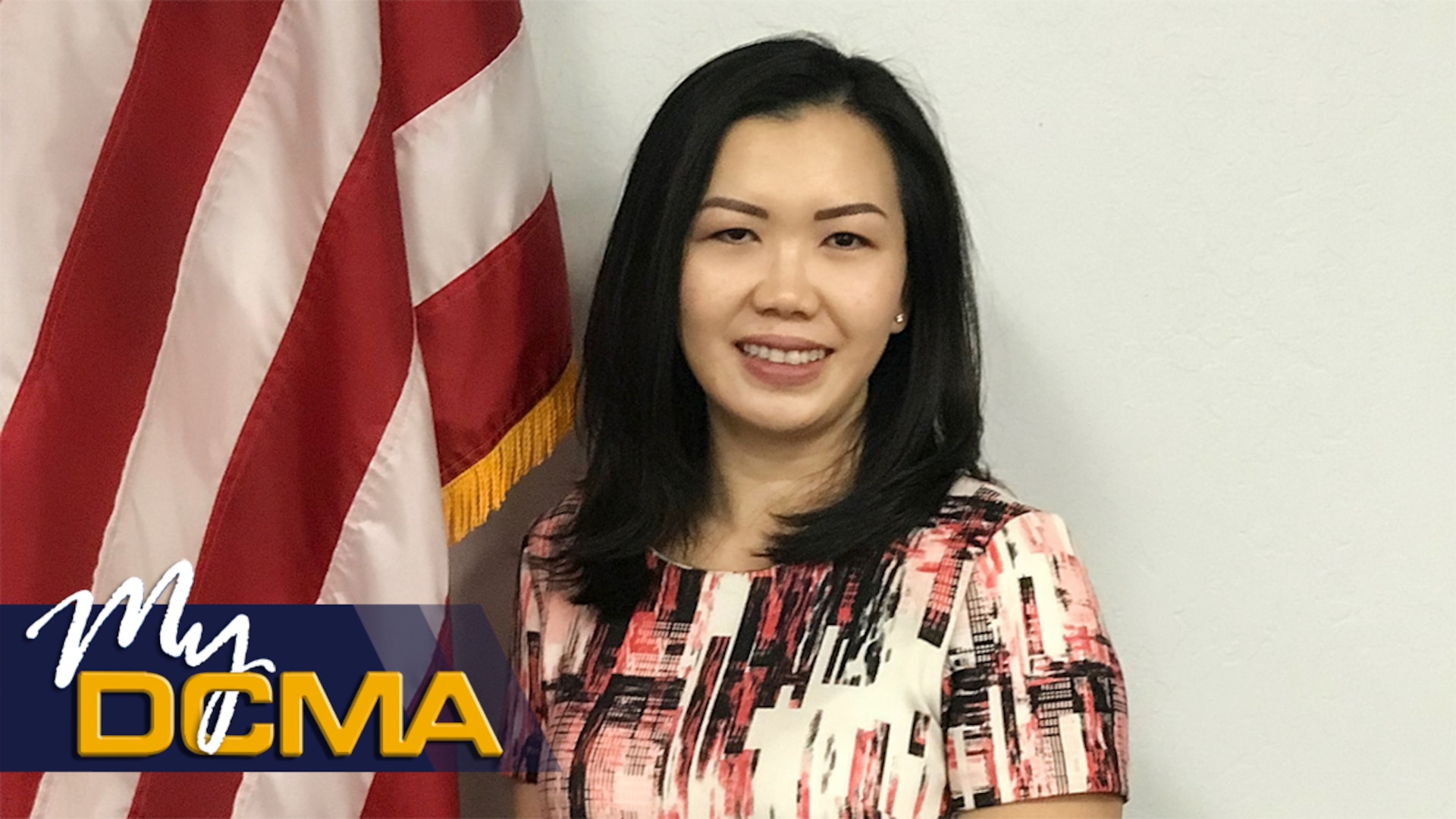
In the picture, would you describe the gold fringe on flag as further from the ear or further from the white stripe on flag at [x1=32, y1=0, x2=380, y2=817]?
the ear

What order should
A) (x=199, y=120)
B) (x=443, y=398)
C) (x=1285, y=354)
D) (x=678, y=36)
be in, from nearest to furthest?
(x=199, y=120) → (x=443, y=398) → (x=1285, y=354) → (x=678, y=36)

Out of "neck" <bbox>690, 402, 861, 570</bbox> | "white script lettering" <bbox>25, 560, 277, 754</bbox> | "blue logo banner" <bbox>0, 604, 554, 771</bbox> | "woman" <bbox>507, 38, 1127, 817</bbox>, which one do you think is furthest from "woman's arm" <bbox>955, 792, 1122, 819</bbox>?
"white script lettering" <bbox>25, 560, 277, 754</bbox>

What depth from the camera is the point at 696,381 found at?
1.42 meters

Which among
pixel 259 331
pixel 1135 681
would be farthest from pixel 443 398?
pixel 1135 681

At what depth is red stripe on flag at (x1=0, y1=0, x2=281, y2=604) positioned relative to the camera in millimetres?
1104

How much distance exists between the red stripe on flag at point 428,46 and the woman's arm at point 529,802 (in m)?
0.66

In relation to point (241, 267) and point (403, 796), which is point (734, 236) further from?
point (403, 796)

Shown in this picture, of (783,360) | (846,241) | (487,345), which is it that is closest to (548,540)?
(487,345)

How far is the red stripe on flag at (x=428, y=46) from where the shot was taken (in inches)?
50.9

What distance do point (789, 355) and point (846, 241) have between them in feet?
0.38

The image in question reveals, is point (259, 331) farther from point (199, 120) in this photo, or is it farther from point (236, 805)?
point (236, 805)

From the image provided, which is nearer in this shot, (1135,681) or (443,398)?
(443,398)

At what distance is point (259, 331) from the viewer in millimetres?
1203

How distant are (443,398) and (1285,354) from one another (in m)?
0.85
